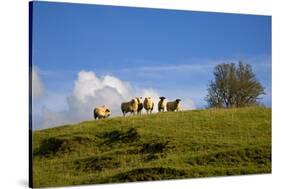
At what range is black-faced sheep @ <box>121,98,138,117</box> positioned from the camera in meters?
12.3

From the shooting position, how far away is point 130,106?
40.5 feet

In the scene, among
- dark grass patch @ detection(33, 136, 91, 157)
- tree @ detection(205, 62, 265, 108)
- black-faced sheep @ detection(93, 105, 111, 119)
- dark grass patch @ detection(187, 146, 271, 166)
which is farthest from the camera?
tree @ detection(205, 62, 265, 108)

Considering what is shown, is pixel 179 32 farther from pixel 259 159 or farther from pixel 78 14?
pixel 259 159

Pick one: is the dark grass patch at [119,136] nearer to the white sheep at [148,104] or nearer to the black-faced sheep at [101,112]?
the black-faced sheep at [101,112]

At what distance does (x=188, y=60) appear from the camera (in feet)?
42.0

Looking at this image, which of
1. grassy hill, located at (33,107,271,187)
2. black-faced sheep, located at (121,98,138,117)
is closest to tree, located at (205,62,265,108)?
grassy hill, located at (33,107,271,187)

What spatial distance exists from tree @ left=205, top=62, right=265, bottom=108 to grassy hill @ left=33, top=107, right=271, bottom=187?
0.17 metres

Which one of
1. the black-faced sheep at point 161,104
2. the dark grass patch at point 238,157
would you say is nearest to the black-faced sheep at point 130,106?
the black-faced sheep at point 161,104

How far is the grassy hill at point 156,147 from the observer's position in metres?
11.8

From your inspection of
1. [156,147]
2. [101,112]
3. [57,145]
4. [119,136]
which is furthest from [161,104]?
[57,145]

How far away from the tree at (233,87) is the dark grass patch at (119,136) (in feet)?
5.09

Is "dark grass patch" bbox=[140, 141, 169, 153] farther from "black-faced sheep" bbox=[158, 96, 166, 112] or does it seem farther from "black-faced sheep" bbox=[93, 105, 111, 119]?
"black-faced sheep" bbox=[93, 105, 111, 119]

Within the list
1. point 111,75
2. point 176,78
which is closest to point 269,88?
point 176,78

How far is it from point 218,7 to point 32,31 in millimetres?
3793
